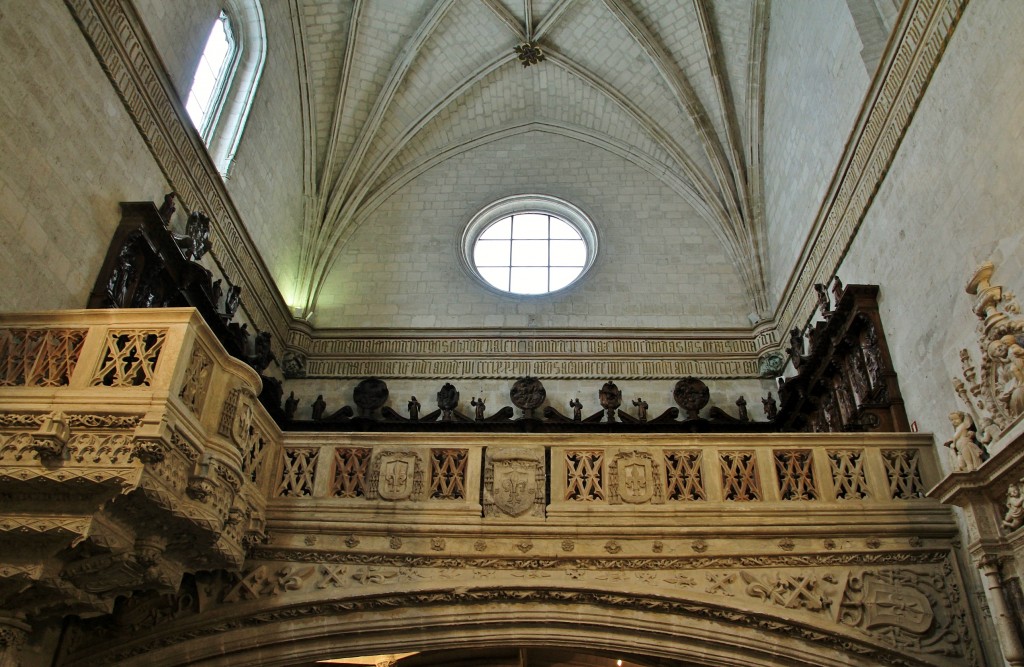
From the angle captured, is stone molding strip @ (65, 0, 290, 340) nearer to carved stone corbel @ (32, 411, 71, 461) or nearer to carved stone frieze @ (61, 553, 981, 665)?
carved stone corbel @ (32, 411, 71, 461)

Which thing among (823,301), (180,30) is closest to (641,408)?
(823,301)

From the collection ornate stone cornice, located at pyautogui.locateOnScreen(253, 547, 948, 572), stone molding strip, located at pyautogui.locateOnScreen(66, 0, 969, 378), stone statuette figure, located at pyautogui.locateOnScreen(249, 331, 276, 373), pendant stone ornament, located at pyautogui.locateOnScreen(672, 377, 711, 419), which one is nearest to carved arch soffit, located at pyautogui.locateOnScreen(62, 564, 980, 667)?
ornate stone cornice, located at pyautogui.locateOnScreen(253, 547, 948, 572)

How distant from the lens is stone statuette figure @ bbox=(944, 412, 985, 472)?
648cm

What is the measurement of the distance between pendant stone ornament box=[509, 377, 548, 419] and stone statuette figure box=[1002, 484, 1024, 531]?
24.3ft

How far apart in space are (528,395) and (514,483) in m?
5.29

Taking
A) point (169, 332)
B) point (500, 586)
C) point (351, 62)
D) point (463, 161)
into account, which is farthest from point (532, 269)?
point (169, 332)

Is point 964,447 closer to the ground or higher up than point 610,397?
closer to the ground

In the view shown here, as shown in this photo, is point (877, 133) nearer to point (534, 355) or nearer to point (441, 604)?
point (534, 355)

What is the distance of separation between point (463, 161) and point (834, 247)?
7.57m

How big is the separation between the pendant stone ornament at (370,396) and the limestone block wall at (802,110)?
257 inches

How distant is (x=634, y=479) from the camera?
7785mm

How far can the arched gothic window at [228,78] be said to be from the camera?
1138 centimetres

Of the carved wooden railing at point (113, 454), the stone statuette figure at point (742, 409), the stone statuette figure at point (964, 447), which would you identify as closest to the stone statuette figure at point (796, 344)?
the stone statuette figure at point (742, 409)

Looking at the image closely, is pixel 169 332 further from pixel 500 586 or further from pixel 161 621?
pixel 500 586
